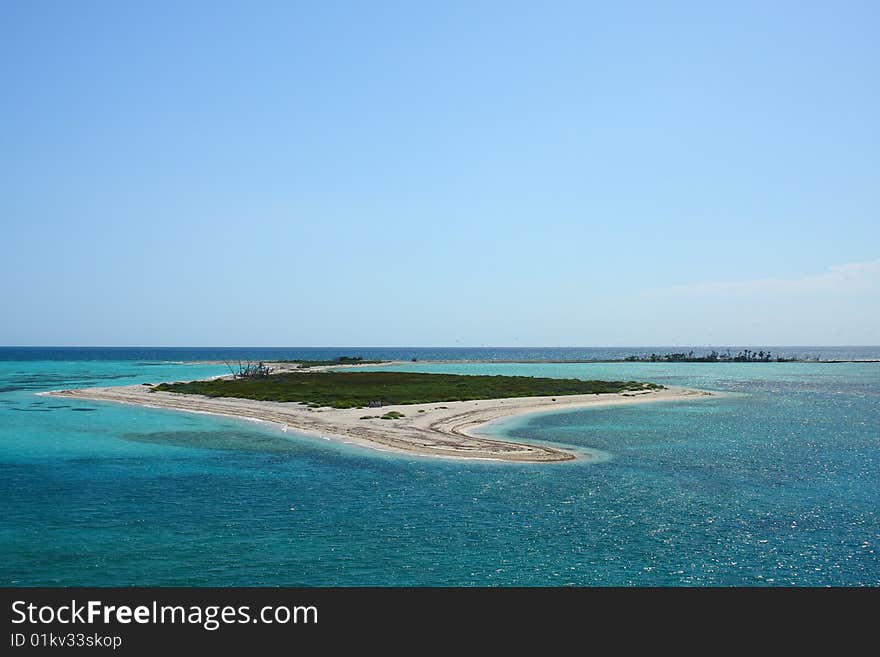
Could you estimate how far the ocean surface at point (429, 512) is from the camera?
23.9m

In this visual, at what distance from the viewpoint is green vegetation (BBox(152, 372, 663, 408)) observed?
8488 cm

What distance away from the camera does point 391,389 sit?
100m

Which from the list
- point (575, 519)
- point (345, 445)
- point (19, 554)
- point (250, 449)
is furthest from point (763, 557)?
point (250, 449)

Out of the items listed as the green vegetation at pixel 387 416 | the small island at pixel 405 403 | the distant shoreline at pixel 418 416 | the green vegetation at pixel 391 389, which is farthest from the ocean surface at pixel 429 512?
the green vegetation at pixel 391 389

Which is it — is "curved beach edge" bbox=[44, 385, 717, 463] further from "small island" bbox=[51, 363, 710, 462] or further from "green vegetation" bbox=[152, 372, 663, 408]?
"green vegetation" bbox=[152, 372, 663, 408]

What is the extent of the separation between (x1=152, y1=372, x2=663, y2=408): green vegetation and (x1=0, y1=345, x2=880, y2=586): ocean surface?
26.6m

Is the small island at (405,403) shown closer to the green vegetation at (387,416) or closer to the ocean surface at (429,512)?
the green vegetation at (387,416)

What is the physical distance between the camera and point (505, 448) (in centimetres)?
5012

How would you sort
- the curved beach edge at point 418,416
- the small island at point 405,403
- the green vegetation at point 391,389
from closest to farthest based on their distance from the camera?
the curved beach edge at point 418,416 → the small island at point 405,403 → the green vegetation at point 391,389

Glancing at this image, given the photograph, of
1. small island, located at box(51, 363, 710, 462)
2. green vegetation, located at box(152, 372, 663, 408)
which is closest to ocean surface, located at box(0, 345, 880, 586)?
small island, located at box(51, 363, 710, 462)

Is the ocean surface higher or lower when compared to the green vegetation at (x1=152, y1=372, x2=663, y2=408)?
lower

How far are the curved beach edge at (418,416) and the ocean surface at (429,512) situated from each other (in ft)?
11.0
